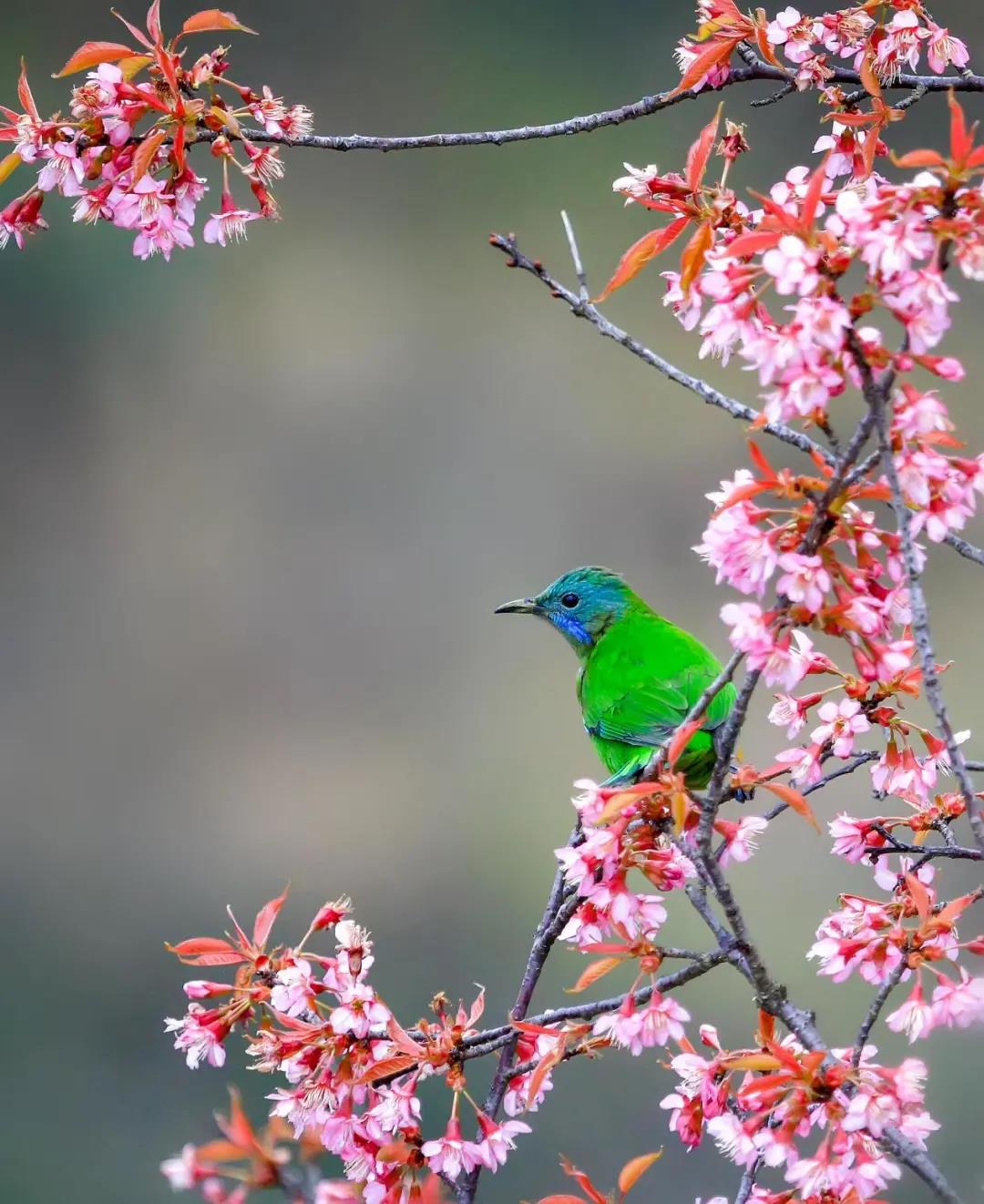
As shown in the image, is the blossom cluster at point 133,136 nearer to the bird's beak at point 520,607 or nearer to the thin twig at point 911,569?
the thin twig at point 911,569

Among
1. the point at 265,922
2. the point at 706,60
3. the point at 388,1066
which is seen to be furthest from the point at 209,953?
the point at 706,60

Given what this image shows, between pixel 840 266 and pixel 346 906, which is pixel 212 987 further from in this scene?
pixel 840 266

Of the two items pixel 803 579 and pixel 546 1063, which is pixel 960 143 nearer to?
pixel 803 579

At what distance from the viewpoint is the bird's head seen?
2299 millimetres

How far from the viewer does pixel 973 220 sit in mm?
825

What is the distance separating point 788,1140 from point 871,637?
0.34m

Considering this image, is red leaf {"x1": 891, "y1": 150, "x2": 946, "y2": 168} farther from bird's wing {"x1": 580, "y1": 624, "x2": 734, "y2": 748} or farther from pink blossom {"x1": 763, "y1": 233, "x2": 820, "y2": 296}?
bird's wing {"x1": 580, "y1": 624, "x2": 734, "y2": 748}

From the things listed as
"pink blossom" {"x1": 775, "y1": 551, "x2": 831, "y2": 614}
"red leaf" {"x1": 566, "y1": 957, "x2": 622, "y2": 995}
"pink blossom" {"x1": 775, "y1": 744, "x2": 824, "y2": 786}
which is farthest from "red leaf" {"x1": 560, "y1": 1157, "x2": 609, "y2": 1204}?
"pink blossom" {"x1": 775, "y1": 551, "x2": 831, "y2": 614}

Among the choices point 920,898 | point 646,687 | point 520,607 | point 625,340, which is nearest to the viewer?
point 920,898

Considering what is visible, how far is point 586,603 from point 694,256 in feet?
4.34

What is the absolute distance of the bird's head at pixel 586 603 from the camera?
7.54ft

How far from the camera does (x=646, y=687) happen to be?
6.61 ft

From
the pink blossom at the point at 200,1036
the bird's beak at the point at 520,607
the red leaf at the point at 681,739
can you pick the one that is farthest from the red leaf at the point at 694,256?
the bird's beak at the point at 520,607

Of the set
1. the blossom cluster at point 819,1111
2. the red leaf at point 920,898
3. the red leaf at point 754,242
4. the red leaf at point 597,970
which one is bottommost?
the blossom cluster at point 819,1111
